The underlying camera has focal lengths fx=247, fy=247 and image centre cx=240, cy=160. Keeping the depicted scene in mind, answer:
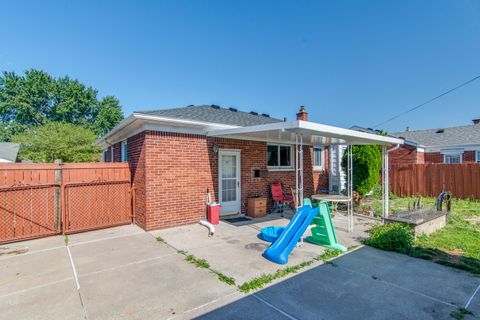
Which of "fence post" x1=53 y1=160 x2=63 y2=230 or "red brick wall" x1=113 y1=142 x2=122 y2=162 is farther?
"red brick wall" x1=113 y1=142 x2=122 y2=162

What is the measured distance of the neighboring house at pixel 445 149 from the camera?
1661 cm

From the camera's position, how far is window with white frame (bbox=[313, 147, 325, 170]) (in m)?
11.8

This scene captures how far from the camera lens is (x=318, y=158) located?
39.6ft

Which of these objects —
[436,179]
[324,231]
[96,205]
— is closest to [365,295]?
[324,231]

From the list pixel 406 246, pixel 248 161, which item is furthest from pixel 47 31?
pixel 406 246

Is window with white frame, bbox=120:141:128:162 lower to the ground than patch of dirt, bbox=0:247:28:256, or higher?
higher

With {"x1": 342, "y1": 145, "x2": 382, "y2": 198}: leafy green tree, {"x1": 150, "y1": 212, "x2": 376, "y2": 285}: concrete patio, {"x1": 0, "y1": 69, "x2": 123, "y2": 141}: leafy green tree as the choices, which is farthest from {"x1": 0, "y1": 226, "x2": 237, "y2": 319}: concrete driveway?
{"x1": 0, "y1": 69, "x2": 123, "y2": 141}: leafy green tree

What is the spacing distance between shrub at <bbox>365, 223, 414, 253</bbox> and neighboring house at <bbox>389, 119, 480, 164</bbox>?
13.2m

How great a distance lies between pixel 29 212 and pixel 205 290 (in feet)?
18.1

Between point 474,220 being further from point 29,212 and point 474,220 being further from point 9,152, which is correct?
point 9,152

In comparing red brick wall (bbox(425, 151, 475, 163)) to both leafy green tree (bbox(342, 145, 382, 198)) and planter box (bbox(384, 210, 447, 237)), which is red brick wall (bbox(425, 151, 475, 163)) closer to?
leafy green tree (bbox(342, 145, 382, 198))

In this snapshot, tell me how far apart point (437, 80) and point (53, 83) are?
43566mm

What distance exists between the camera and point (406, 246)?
5410 millimetres

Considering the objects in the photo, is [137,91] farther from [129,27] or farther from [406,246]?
[406,246]
